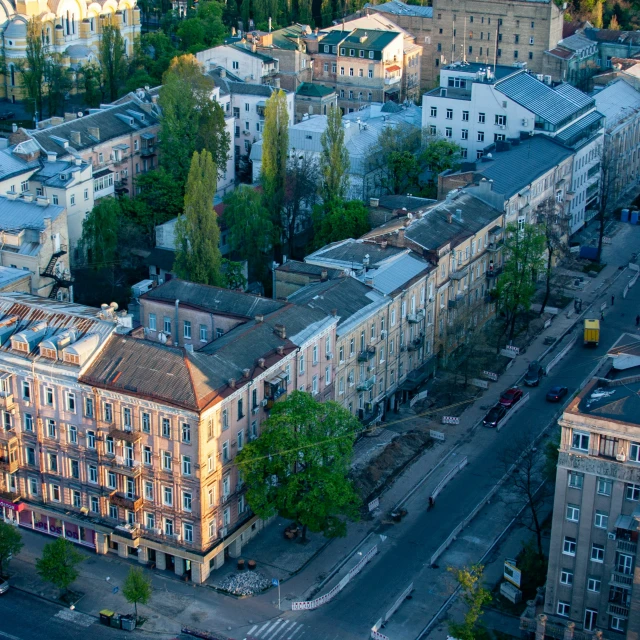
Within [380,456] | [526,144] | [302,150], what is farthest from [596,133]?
[380,456]

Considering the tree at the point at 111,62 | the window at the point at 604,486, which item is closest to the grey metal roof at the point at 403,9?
the tree at the point at 111,62

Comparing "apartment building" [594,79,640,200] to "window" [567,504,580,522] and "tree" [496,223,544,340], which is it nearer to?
"tree" [496,223,544,340]

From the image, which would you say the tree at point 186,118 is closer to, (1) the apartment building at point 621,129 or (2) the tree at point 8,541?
(1) the apartment building at point 621,129

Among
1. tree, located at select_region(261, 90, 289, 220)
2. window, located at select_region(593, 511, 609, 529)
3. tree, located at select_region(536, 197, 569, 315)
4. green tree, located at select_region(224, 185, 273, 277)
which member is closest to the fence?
window, located at select_region(593, 511, 609, 529)

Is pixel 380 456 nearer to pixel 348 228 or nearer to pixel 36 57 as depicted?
pixel 348 228

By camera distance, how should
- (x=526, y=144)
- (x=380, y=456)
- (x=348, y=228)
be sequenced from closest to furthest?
1. (x=380, y=456)
2. (x=348, y=228)
3. (x=526, y=144)

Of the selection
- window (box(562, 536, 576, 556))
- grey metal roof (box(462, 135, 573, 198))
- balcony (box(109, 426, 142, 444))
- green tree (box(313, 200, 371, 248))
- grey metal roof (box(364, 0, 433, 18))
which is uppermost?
grey metal roof (box(364, 0, 433, 18))
